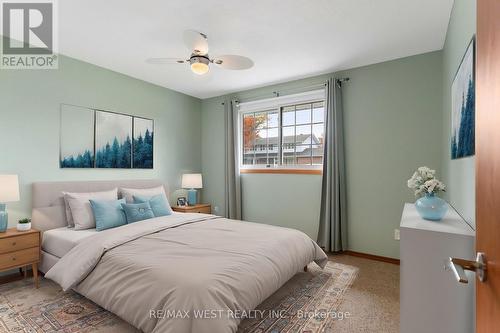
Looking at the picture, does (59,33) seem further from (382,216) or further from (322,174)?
(382,216)

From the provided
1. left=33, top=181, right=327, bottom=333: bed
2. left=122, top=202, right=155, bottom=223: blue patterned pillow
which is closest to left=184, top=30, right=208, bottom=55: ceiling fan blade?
left=33, top=181, right=327, bottom=333: bed

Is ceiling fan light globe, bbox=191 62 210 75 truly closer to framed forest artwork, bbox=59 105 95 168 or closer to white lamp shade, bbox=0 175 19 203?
framed forest artwork, bbox=59 105 95 168

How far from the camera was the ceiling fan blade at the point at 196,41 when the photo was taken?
2259 mm

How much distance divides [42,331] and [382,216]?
367cm

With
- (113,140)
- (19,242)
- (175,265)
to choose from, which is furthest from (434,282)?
(113,140)

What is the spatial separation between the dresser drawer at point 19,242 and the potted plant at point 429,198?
11.5 ft

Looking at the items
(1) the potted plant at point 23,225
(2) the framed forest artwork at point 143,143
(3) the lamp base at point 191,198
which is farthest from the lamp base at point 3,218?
(3) the lamp base at point 191,198

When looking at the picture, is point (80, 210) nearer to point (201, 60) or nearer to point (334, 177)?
point (201, 60)

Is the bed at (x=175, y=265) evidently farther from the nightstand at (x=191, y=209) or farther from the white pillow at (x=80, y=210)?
the nightstand at (x=191, y=209)

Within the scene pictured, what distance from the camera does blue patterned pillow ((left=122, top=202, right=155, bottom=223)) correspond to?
3078 mm

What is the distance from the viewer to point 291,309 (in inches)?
87.9

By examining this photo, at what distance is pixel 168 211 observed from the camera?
3.61 m

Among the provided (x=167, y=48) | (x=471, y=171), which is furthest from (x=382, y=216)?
(x=167, y=48)

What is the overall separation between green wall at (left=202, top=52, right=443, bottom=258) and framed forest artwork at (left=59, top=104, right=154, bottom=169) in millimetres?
2424
